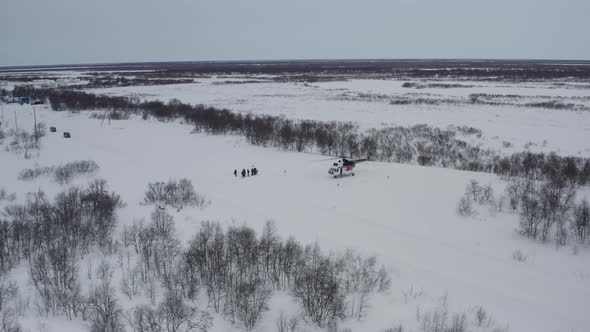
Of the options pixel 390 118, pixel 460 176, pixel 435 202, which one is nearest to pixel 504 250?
pixel 435 202

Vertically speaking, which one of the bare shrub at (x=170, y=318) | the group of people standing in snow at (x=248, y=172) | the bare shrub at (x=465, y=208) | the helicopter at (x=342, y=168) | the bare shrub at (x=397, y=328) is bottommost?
the bare shrub at (x=397, y=328)

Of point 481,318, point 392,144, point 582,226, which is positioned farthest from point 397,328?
point 392,144

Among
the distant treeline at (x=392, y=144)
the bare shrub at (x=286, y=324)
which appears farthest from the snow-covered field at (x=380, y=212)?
the distant treeline at (x=392, y=144)

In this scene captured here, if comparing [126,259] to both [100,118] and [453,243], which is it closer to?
[453,243]

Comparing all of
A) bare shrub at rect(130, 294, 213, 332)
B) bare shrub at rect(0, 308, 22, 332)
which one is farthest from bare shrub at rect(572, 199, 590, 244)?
bare shrub at rect(0, 308, 22, 332)

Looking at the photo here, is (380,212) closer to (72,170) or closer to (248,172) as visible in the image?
(248,172)

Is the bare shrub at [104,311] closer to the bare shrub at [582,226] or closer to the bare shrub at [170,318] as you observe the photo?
the bare shrub at [170,318]
